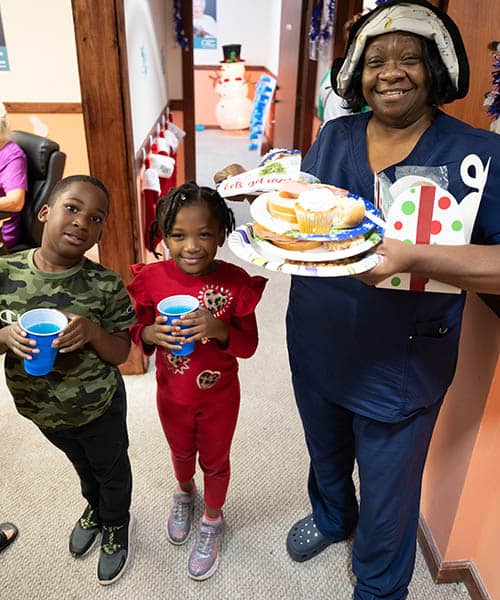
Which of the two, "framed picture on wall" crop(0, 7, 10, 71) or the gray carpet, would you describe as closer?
the gray carpet

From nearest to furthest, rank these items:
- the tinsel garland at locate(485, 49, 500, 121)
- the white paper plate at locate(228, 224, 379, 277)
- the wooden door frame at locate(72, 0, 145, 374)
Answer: the white paper plate at locate(228, 224, 379, 277) → the tinsel garland at locate(485, 49, 500, 121) → the wooden door frame at locate(72, 0, 145, 374)

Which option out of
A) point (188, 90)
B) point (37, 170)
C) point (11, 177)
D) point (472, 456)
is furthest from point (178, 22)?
point (472, 456)

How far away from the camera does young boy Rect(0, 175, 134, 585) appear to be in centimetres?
121

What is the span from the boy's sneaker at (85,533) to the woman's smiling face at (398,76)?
1.43 meters

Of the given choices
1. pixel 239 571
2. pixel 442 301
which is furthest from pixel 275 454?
pixel 442 301

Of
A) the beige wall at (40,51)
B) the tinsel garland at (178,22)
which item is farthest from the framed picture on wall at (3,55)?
the tinsel garland at (178,22)

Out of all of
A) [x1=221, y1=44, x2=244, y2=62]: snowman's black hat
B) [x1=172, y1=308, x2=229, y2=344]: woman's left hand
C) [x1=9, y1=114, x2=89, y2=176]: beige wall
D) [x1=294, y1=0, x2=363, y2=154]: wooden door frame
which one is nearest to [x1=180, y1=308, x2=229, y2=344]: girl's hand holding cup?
[x1=172, y1=308, x2=229, y2=344]: woman's left hand

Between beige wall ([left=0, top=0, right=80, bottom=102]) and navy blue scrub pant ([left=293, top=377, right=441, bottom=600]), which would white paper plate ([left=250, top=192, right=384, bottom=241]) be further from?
beige wall ([left=0, top=0, right=80, bottom=102])

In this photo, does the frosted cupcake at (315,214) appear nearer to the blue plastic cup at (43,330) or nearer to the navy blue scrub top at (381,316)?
the navy blue scrub top at (381,316)

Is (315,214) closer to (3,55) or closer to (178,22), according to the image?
(3,55)

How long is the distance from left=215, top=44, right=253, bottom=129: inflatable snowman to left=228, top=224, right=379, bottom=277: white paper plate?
697cm

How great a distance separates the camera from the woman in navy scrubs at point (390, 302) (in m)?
1.02

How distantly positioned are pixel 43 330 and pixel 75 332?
0.21ft

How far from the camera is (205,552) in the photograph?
5.43 ft
